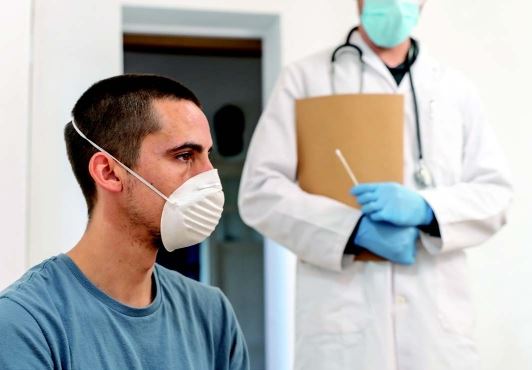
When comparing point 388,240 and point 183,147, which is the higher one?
point 183,147

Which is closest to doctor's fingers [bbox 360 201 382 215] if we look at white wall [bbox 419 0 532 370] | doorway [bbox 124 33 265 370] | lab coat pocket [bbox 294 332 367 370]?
lab coat pocket [bbox 294 332 367 370]

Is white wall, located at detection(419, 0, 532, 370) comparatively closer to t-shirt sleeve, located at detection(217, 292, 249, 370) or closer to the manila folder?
the manila folder

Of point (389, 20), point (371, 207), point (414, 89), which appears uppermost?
point (389, 20)

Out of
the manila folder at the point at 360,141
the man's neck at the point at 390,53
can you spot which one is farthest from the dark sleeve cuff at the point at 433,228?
the man's neck at the point at 390,53

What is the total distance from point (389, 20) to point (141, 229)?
2.83 feet

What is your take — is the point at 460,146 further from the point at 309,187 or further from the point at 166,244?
the point at 166,244

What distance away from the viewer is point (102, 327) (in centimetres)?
95

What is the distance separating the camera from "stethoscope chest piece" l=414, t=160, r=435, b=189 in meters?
1.59

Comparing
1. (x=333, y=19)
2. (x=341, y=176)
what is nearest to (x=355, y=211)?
(x=341, y=176)

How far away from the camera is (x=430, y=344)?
150 cm

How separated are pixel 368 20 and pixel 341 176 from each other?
1.24 feet

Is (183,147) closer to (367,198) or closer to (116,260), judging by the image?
(116,260)

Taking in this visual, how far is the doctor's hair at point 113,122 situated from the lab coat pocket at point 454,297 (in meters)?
0.77

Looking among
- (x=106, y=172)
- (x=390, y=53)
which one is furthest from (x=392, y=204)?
(x=106, y=172)
